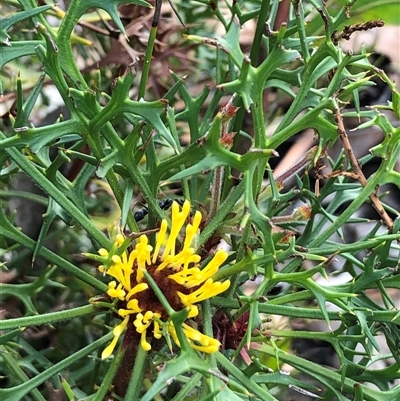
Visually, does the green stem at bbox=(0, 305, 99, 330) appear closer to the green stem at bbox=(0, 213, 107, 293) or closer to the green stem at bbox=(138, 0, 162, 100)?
the green stem at bbox=(0, 213, 107, 293)

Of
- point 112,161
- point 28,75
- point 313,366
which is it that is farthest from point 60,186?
point 28,75

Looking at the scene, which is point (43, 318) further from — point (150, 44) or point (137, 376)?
point (150, 44)

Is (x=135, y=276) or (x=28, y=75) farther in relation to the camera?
(x=28, y=75)

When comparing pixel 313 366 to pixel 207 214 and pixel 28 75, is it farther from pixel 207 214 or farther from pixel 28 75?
pixel 28 75

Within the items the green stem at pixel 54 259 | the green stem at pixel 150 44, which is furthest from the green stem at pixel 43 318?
the green stem at pixel 150 44

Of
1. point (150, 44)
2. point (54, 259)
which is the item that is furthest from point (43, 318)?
point (150, 44)

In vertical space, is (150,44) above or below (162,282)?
above

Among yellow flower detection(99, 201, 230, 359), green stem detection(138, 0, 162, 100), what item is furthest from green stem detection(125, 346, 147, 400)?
green stem detection(138, 0, 162, 100)

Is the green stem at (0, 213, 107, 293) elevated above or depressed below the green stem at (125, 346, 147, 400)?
above
